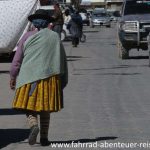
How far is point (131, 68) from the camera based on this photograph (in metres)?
23.5

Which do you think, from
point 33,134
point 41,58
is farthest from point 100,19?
point 33,134

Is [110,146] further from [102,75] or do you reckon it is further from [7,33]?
[7,33]

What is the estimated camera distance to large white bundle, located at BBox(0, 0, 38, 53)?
2425 cm

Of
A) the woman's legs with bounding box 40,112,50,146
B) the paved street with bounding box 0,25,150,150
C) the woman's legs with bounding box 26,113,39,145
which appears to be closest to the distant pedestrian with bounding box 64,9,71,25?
the paved street with bounding box 0,25,150,150

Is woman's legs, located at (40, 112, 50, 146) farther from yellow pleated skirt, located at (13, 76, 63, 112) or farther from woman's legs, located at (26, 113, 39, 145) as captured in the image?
yellow pleated skirt, located at (13, 76, 63, 112)

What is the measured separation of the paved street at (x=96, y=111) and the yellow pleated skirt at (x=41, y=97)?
21.4 inches

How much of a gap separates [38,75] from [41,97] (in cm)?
28

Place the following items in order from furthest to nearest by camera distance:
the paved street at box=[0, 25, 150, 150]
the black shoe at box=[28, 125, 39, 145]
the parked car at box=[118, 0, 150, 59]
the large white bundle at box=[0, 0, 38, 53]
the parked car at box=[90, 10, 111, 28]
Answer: the parked car at box=[90, 10, 111, 28] < the parked car at box=[118, 0, 150, 59] < the large white bundle at box=[0, 0, 38, 53] < the paved street at box=[0, 25, 150, 150] < the black shoe at box=[28, 125, 39, 145]

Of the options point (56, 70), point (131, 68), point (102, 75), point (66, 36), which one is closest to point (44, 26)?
point (56, 70)

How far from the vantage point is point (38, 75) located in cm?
962

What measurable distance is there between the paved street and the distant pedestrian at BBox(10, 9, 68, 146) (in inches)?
20.8

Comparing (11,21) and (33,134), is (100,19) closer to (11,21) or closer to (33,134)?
(11,21)

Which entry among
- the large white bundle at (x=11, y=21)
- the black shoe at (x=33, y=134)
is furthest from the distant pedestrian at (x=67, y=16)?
the black shoe at (x=33, y=134)

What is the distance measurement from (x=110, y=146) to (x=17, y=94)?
4.42ft
